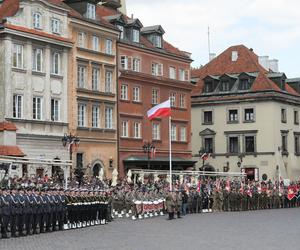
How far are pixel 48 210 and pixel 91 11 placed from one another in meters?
30.8

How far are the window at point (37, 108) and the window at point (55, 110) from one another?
1352 millimetres

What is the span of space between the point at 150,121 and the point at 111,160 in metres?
6.80

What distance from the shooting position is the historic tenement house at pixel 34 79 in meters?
47.8

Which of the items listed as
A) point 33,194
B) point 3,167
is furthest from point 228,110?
point 33,194

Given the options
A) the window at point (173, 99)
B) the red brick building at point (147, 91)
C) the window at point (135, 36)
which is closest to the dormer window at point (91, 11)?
the red brick building at point (147, 91)

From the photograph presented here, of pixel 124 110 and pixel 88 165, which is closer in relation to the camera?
pixel 88 165

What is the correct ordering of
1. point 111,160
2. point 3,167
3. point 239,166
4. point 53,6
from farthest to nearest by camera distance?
point 239,166, point 111,160, point 53,6, point 3,167

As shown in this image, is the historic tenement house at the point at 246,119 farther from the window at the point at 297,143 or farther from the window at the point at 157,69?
the window at the point at 157,69

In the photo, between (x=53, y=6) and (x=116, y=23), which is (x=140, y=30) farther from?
(x=53, y=6)

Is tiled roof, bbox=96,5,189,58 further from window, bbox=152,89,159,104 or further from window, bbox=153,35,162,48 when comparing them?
window, bbox=152,89,159,104

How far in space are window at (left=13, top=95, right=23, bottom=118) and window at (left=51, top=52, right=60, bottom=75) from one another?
4.01m

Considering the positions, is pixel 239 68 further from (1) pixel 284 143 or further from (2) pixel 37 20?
(2) pixel 37 20

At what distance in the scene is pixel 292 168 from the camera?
76.7 meters

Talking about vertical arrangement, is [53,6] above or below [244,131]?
above
